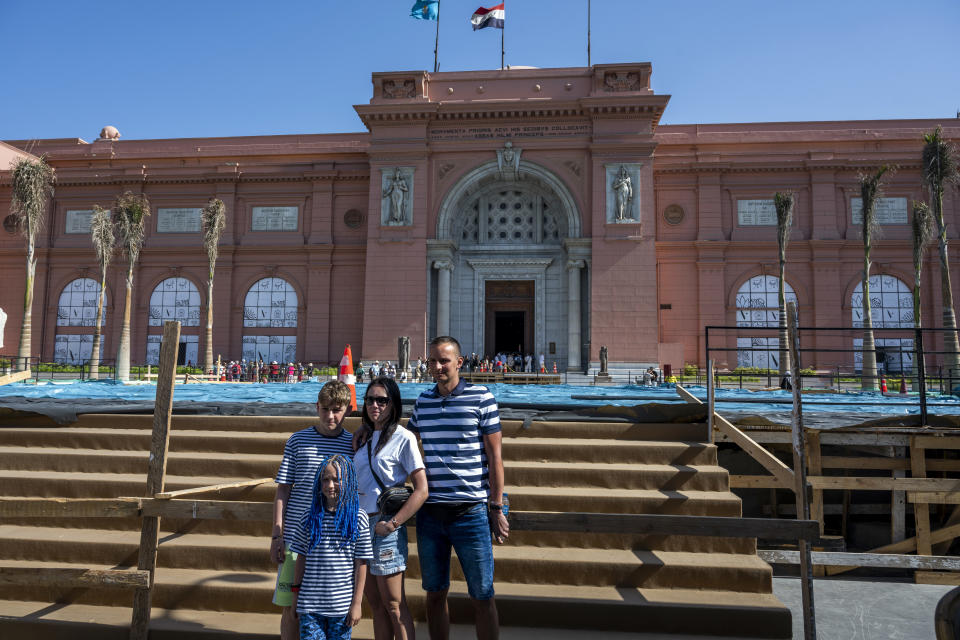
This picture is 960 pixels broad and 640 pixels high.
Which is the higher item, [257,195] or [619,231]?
[257,195]

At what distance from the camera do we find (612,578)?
18.1 ft

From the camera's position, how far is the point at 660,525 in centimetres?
450

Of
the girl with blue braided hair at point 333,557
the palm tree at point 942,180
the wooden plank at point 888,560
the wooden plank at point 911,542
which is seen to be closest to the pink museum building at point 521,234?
the palm tree at point 942,180

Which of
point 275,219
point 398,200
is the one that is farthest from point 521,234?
point 275,219

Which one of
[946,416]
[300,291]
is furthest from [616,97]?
[946,416]

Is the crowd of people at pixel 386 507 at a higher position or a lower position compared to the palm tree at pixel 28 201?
lower

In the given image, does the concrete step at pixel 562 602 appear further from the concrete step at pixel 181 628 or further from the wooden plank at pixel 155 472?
the wooden plank at pixel 155 472

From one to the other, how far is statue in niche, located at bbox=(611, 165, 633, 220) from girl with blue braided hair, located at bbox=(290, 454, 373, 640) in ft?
85.0

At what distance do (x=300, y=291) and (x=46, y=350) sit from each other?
14290 millimetres

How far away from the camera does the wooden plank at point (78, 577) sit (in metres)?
4.62

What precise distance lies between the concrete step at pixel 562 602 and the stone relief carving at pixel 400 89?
89.3ft

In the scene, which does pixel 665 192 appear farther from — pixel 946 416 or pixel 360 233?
pixel 946 416

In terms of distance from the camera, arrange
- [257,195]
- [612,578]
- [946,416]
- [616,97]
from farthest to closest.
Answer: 1. [257,195]
2. [616,97]
3. [946,416]
4. [612,578]

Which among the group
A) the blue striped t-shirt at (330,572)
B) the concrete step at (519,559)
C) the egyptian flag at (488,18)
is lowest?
the concrete step at (519,559)
